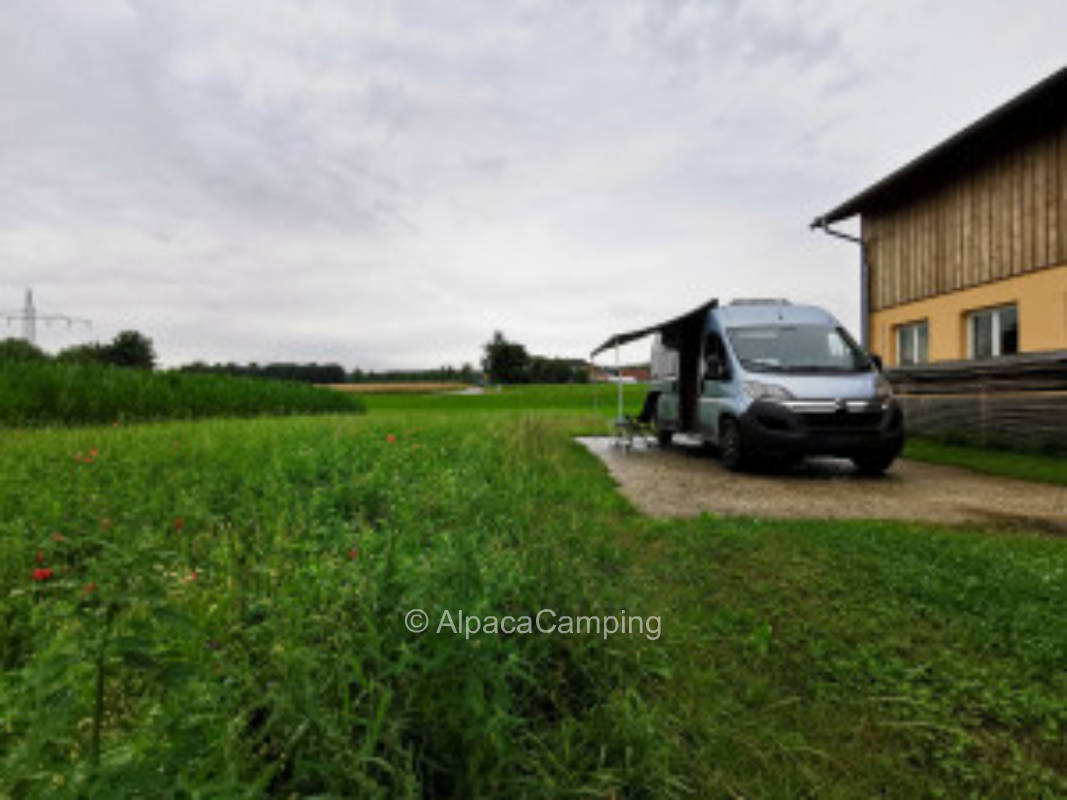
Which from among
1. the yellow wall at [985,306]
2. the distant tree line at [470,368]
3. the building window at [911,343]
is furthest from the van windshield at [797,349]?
the distant tree line at [470,368]

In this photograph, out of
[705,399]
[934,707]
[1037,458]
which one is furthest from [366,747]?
[1037,458]

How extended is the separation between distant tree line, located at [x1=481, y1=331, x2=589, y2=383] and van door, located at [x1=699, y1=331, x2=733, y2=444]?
7572 cm

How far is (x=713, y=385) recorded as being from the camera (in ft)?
26.8

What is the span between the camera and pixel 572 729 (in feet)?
5.87

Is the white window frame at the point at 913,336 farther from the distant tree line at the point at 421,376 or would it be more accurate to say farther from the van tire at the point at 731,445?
the distant tree line at the point at 421,376

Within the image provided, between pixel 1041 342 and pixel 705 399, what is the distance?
20.9ft

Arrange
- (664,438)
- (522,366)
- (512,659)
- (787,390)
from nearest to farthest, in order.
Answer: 1. (512,659)
2. (787,390)
3. (664,438)
4. (522,366)

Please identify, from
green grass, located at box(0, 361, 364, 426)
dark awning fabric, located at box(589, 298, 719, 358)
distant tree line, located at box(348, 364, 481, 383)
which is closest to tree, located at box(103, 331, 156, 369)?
distant tree line, located at box(348, 364, 481, 383)

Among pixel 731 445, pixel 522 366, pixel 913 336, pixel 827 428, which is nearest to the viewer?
pixel 827 428

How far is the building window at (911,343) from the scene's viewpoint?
13.4 meters

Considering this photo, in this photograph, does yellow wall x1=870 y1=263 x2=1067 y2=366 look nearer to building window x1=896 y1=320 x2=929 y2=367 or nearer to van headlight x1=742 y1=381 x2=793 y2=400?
building window x1=896 y1=320 x2=929 y2=367

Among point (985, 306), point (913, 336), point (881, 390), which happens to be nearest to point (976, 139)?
point (985, 306)

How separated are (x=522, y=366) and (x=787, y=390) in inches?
3568

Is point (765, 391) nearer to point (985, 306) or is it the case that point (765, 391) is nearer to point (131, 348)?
point (985, 306)
